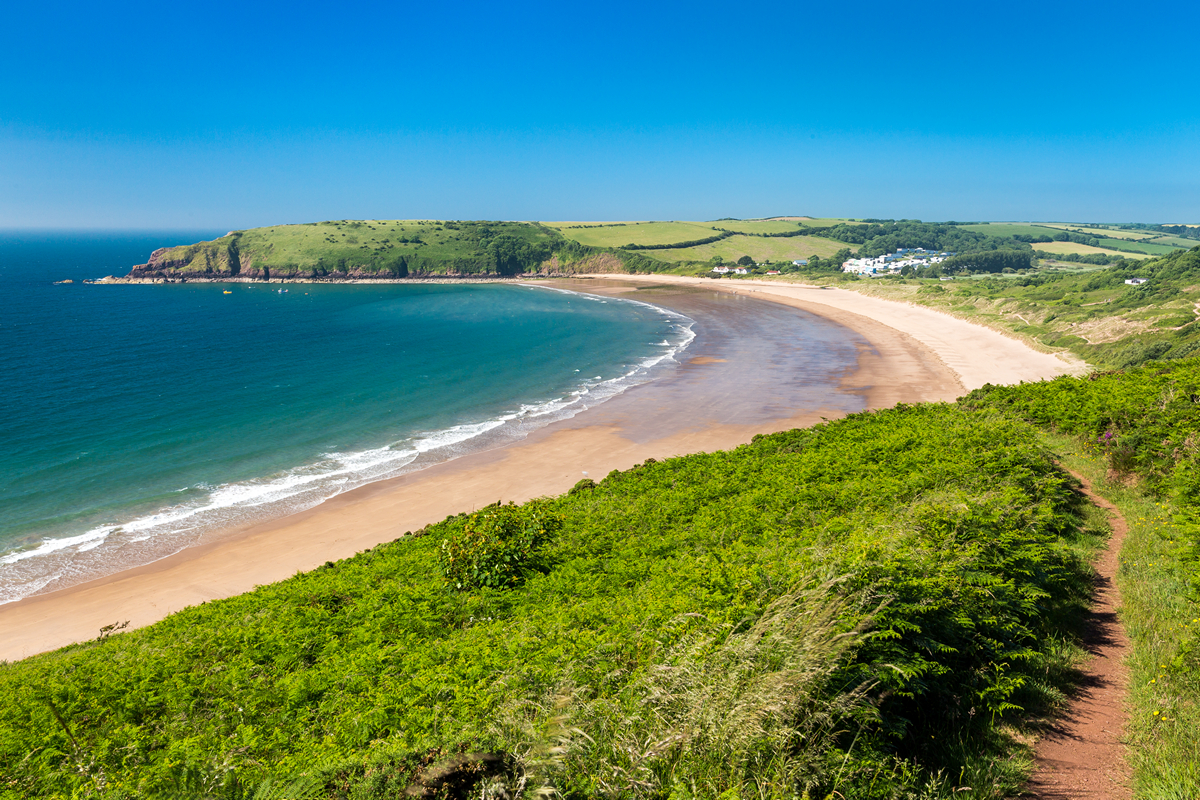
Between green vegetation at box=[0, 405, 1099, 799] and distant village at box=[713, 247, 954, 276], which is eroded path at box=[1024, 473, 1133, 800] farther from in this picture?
distant village at box=[713, 247, 954, 276]

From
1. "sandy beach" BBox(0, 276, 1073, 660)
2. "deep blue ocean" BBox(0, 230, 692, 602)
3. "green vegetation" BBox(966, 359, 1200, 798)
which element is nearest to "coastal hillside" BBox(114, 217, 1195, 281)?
"deep blue ocean" BBox(0, 230, 692, 602)

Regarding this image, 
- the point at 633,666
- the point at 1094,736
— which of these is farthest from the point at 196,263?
the point at 1094,736

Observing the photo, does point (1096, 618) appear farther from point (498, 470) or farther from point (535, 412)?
point (535, 412)

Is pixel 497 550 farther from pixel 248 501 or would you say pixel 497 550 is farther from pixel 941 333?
pixel 941 333

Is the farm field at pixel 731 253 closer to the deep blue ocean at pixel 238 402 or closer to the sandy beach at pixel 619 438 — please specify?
the deep blue ocean at pixel 238 402

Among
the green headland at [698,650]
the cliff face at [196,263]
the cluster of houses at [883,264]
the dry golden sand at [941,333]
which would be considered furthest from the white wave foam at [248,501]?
the cliff face at [196,263]

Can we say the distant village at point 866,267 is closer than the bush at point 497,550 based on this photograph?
No
